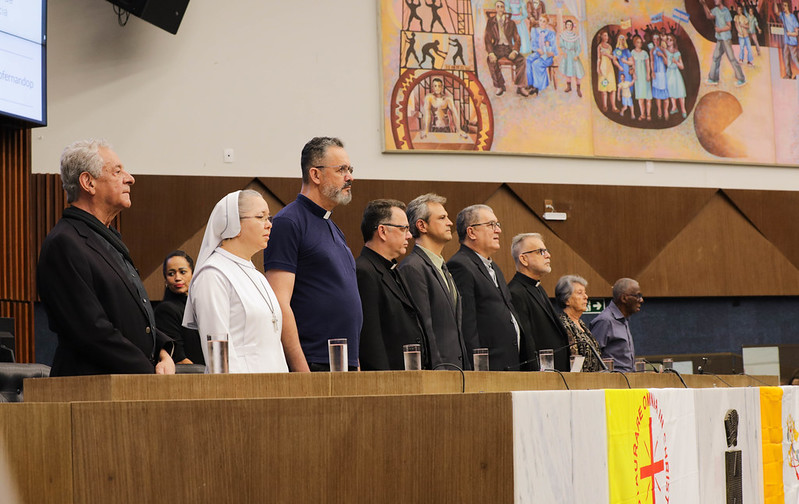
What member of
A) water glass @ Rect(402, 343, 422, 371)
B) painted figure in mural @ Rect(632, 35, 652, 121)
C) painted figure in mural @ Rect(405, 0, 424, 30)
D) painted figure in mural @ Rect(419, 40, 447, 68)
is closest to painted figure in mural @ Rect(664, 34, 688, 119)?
painted figure in mural @ Rect(632, 35, 652, 121)

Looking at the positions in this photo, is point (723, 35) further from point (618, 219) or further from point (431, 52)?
point (431, 52)

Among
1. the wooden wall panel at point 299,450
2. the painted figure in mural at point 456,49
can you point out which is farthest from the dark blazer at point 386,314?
the painted figure in mural at point 456,49

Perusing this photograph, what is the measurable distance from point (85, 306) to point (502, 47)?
6.55 metres

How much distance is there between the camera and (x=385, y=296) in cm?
380

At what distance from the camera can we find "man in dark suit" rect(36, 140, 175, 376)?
2402 millimetres

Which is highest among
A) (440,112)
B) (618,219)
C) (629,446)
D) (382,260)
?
(440,112)

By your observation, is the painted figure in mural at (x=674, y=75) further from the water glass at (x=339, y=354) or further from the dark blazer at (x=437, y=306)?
the water glass at (x=339, y=354)

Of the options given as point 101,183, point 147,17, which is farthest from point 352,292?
point 147,17

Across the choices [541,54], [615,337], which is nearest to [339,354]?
[615,337]

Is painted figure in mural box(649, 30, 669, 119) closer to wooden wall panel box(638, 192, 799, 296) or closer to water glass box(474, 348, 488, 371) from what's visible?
wooden wall panel box(638, 192, 799, 296)

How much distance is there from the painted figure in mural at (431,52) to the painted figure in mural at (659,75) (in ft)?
6.40

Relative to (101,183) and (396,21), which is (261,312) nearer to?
(101,183)

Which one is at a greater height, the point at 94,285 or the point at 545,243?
the point at 545,243

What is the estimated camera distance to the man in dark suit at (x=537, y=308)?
4.83m
